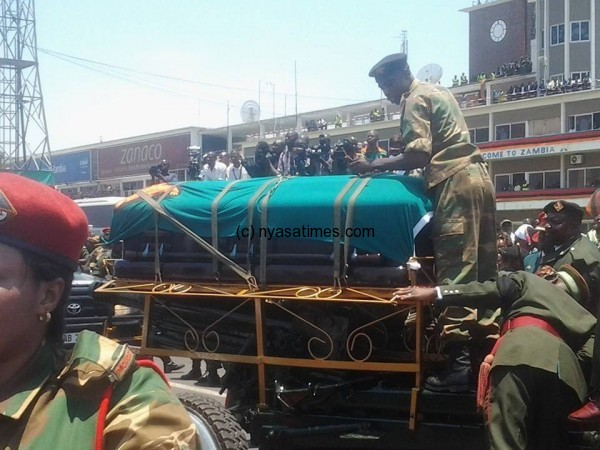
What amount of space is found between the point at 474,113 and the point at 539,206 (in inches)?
257

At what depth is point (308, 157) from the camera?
6691 millimetres

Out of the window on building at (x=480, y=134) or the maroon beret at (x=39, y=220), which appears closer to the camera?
the maroon beret at (x=39, y=220)

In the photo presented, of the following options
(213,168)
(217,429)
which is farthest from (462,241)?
(213,168)

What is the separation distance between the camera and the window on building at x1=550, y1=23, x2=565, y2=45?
41.2m

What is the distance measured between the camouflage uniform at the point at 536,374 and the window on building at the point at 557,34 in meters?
40.5

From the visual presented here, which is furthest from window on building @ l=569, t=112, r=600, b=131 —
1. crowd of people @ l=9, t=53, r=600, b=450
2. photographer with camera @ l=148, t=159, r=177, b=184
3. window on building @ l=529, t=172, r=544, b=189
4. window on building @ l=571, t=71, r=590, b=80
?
crowd of people @ l=9, t=53, r=600, b=450

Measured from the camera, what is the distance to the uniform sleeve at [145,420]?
1.66 m

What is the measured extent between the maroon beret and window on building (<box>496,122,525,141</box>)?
1425 inches

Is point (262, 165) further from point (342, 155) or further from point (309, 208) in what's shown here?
point (309, 208)

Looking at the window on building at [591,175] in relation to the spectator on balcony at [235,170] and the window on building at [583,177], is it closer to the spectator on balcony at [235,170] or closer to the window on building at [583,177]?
the window on building at [583,177]

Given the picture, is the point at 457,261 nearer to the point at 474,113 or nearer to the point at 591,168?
the point at 591,168

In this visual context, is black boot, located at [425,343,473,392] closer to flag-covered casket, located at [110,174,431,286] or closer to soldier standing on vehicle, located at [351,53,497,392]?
soldier standing on vehicle, located at [351,53,497,392]

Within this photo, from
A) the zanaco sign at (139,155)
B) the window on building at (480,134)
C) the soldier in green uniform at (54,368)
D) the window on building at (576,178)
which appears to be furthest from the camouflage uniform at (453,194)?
the zanaco sign at (139,155)

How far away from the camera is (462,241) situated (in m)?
4.55
